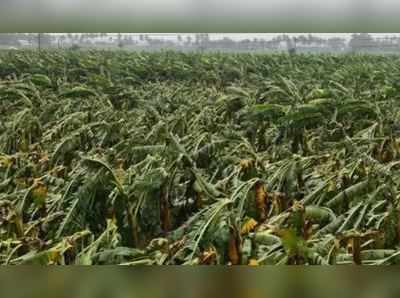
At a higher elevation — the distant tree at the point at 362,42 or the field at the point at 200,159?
the distant tree at the point at 362,42

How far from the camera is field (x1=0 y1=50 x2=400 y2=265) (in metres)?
2.30

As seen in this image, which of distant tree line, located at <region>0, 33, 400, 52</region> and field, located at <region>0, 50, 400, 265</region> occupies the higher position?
distant tree line, located at <region>0, 33, 400, 52</region>

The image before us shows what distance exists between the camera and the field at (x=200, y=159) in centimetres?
230

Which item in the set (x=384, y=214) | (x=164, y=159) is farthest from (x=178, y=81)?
(x=384, y=214)
